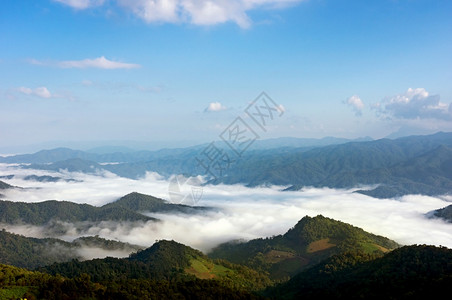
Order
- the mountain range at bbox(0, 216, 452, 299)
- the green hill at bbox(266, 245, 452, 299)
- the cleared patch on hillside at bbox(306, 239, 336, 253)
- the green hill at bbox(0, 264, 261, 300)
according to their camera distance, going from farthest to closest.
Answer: the cleared patch on hillside at bbox(306, 239, 336, 253) < the green hill at bbox(266, 245, 452, 299) < the mountain range at bbox(0, 216, 452, 299) < the green hill at bbox(0, 264, 261, 300)

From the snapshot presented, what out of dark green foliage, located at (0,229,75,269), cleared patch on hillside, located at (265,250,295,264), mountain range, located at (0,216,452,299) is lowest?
dark green foliage, located at (0,229,75,269)

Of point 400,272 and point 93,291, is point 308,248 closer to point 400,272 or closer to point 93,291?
point 400,272

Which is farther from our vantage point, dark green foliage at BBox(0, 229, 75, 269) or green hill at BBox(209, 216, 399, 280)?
dark green foliage at BBox(0, 229, 75, 269)

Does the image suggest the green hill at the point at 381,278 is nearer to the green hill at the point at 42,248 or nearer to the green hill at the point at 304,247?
the green hill at the point at 304,247

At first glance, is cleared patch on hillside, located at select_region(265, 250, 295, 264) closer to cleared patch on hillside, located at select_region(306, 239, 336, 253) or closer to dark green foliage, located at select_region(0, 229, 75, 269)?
cleared patch on hillside, located at select_region(306, 239, 336, 253)

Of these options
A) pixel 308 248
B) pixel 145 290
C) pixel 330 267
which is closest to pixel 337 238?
pixel 308 248

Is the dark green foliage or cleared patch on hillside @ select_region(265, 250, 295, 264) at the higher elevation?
cleared patch on hillside @ select_region(265, 250, 295, 264)

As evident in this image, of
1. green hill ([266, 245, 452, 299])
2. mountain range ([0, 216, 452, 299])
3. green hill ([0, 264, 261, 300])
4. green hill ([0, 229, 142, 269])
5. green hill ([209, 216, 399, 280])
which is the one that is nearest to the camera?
green hill ([0, 264, 261, 300])

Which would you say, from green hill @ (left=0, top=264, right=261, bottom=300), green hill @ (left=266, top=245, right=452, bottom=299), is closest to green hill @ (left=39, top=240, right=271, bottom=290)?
green hill @ (left=266, top=245, right=452, bottom=299)
